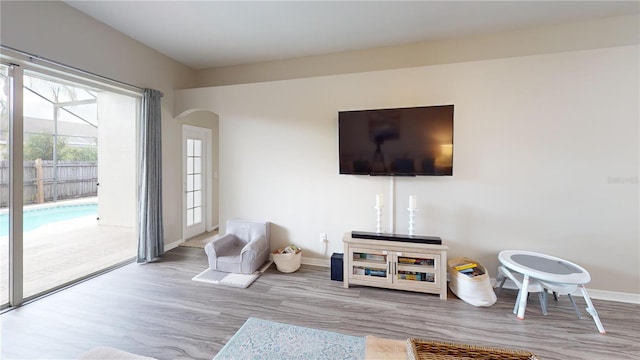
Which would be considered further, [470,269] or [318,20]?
[318,20]

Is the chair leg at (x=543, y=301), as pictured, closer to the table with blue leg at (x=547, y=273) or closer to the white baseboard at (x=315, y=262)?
the table with blue leg at (x=547, y=273)

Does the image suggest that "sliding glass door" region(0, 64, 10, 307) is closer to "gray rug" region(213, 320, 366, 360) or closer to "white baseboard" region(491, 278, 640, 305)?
"gray rug" region(213, 320, 366, 360)

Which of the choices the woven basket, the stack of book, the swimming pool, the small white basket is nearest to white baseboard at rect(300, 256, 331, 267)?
the small white basket

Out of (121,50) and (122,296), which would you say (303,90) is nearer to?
(121,50)

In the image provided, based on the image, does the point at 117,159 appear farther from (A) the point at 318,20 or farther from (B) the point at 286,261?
(A) the point at 318,20

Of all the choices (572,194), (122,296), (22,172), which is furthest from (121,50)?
(572,194)

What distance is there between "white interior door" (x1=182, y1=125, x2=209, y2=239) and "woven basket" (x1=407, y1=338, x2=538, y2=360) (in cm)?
432

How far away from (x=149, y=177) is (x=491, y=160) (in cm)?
440

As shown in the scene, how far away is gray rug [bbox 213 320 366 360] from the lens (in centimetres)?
187

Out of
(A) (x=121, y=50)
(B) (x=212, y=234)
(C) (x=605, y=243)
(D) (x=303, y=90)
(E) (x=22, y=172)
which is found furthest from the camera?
(B) (x=212, y=234)

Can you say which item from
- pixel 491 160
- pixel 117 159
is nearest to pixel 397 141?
pixel 491 160

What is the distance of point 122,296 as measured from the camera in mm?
2695

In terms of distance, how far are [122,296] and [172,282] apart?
18.6 inches

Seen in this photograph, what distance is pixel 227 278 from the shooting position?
3096 mm
